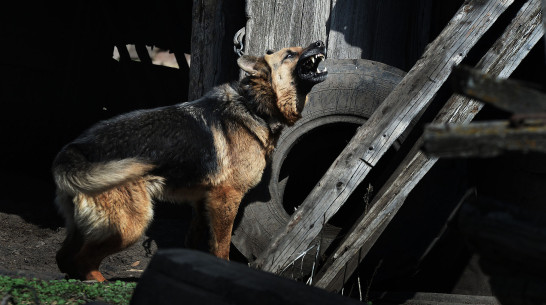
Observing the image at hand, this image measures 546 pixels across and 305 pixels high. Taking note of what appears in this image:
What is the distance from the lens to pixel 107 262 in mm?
6371

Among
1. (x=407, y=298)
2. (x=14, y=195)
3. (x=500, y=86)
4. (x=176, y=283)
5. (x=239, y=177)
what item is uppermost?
(x=500, y=86)

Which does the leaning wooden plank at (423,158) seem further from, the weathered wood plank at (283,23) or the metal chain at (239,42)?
the metal chain at (239,42)

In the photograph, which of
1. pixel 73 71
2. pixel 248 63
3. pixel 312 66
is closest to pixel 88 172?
pixel 248 63

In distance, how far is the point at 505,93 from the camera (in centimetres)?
181

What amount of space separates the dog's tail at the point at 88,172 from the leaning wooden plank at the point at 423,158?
1.71 meters

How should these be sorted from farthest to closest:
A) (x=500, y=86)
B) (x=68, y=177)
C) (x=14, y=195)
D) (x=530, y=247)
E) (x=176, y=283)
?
1. (x=14, y=195)
2. (x=68, y=177)
3. (x=176, y=283)
4. (x=530, y=247)
5. (x=500, y=86)

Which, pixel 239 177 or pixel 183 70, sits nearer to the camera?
pixel 239 177

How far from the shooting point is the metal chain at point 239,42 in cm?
574

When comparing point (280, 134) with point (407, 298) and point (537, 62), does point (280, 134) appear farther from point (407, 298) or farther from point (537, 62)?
point (537, 62)

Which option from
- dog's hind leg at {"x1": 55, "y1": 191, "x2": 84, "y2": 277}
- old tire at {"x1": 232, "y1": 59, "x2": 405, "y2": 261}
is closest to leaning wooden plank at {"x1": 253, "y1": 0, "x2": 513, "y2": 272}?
old tire at {"x1": 232, "y1": 59, "x2": 405, "y2": 261}

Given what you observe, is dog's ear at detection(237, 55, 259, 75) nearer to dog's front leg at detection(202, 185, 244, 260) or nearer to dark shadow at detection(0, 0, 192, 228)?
dog's front leg at detection(202, 185, 244, 260)

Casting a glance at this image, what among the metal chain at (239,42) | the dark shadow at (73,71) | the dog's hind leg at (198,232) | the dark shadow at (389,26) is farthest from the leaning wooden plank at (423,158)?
the dark shadow at (73,71)

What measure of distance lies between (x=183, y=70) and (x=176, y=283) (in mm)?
8546

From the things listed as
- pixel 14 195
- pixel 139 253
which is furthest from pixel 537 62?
pixel 14 195
